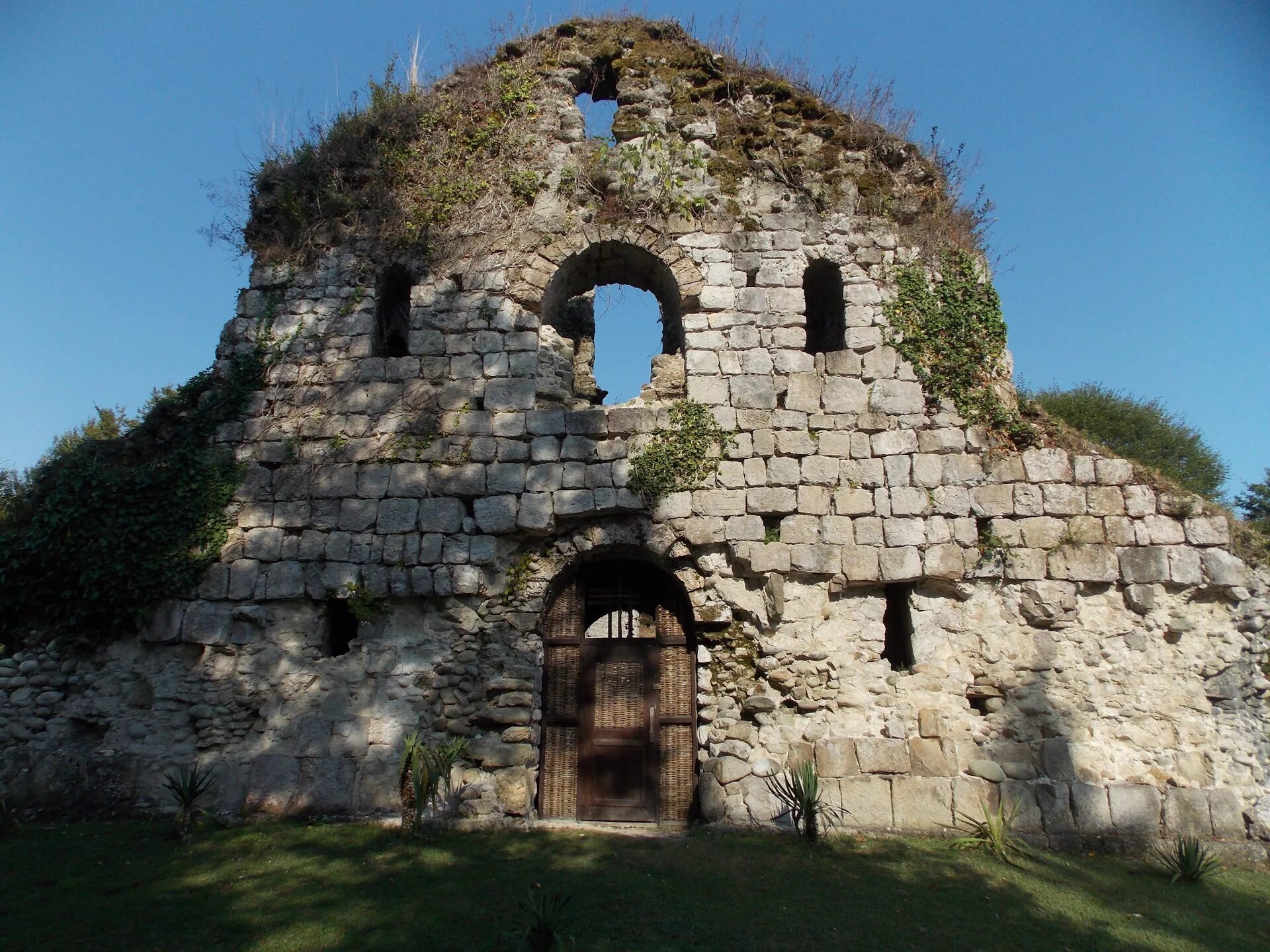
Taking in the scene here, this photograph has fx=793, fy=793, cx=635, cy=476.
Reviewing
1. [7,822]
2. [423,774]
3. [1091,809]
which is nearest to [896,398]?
[1091,809]

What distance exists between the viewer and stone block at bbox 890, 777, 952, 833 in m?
7.42

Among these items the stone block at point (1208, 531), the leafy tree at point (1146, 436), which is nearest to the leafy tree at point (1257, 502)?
the leafy tree at point (1146, 436)

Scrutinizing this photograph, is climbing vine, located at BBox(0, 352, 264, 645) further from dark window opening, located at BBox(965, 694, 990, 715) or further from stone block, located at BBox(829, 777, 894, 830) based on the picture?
dark window opening, located at BBox(965, 694, 990, 715)

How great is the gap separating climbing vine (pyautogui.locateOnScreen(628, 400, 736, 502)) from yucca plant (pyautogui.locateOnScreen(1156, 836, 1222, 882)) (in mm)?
5333

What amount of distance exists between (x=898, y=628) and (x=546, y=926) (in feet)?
17.1

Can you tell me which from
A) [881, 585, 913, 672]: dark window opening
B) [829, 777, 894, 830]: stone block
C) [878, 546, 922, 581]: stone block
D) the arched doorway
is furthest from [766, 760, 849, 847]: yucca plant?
[878, 546, 922, 581]: stone block

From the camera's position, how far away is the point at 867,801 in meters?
7.54

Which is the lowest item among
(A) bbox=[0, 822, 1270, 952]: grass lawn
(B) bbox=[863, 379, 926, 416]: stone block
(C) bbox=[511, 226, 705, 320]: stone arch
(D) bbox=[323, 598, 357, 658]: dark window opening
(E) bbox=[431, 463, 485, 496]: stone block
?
(A) bbox=[0, 822, 1270, 952]: grass lawn

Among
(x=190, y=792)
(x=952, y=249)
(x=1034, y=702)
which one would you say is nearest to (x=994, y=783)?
(x=1034, y=702)

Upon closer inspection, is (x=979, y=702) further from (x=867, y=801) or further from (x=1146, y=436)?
(x=1146, y=436)

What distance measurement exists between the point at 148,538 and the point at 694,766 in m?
6.34

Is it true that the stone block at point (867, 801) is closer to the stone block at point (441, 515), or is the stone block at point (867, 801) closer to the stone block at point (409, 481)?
the stone block at point (441, 515)

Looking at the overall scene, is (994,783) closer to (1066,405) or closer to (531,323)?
(531,323)

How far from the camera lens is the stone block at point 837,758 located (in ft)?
25.1
